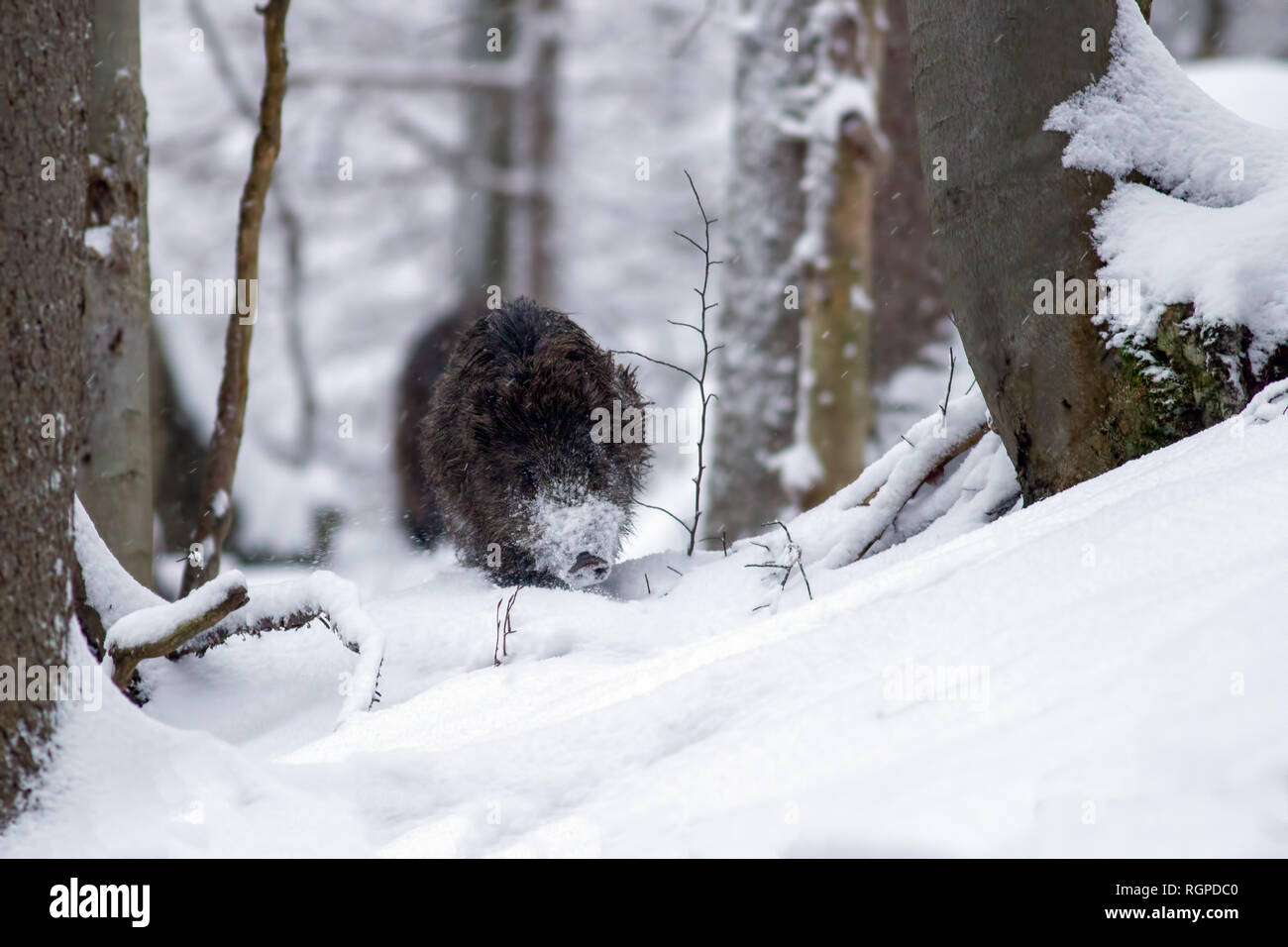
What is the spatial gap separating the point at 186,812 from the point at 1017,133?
2.62 meters

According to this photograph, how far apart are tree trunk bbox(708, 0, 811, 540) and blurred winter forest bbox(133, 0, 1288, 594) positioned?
0.02 m

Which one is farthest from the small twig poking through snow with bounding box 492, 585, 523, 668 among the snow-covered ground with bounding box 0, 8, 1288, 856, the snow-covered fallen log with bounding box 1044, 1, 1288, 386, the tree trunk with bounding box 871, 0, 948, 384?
the tree trunk with bounding box 871, 0, 948, 384

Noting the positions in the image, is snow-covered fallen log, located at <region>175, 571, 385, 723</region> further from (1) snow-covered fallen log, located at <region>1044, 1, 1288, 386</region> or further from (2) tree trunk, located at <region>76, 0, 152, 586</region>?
(1) snow-covered fallen log, located at <region>1044, 1, 1288, 386</region>

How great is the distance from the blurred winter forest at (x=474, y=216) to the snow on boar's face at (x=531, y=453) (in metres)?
0.65

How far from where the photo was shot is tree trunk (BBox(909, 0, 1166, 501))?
116 inches

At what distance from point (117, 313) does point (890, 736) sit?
11.6 ft

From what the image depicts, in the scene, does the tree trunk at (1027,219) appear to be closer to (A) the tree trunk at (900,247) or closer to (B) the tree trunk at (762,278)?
(B) the tree trunk at (762,278)

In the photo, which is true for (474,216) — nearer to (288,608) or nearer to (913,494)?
(913,494)

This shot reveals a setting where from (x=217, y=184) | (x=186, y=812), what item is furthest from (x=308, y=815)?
(x=217, y=184)

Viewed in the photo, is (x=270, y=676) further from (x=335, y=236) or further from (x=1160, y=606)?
(x=335, y=236)

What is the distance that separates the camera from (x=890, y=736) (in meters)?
1.66

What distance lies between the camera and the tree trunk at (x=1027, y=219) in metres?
2.95

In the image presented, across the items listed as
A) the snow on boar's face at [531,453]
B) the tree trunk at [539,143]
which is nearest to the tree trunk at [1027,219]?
the snow on boar's face at [531,453]
